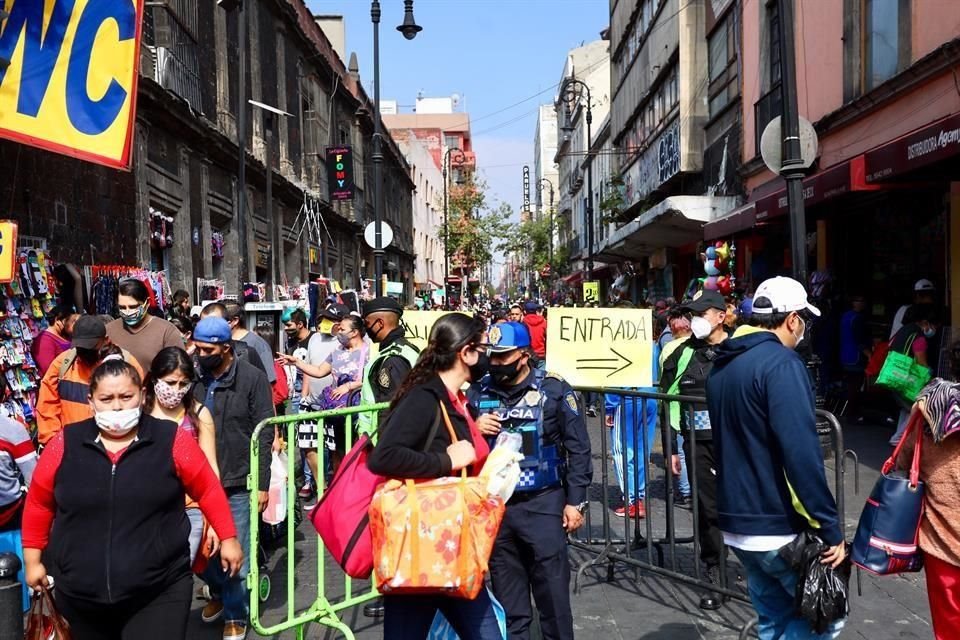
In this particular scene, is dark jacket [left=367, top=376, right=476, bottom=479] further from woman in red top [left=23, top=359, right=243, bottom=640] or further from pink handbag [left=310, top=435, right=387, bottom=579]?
woman in red top [left=23, top=359, right=243, bottom=640]

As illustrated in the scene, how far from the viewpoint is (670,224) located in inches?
819

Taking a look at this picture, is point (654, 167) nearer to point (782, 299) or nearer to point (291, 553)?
point (291, 553)

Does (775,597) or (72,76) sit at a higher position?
(72,76)

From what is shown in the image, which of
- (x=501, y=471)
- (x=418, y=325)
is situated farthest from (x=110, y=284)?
(x=501, y=471)

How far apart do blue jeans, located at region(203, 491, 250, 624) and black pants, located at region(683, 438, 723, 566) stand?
107 inches

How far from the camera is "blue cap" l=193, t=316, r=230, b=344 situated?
5.22 m

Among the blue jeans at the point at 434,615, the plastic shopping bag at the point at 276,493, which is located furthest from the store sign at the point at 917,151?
the blue jeans at the point at 434,615

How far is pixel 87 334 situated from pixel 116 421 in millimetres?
2671

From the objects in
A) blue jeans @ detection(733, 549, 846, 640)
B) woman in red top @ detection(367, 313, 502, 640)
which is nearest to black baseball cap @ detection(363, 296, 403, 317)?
woman in red top @ detection(367, 313, 502, 640)

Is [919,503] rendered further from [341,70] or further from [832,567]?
[341,70]

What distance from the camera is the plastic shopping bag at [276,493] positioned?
5326 millimetres

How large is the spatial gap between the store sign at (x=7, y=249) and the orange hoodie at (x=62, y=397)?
5.96ft

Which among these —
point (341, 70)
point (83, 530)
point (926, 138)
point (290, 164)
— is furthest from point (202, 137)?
point (341, 70)

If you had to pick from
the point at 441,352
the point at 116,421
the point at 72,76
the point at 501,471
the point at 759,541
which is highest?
the point at 72,76
